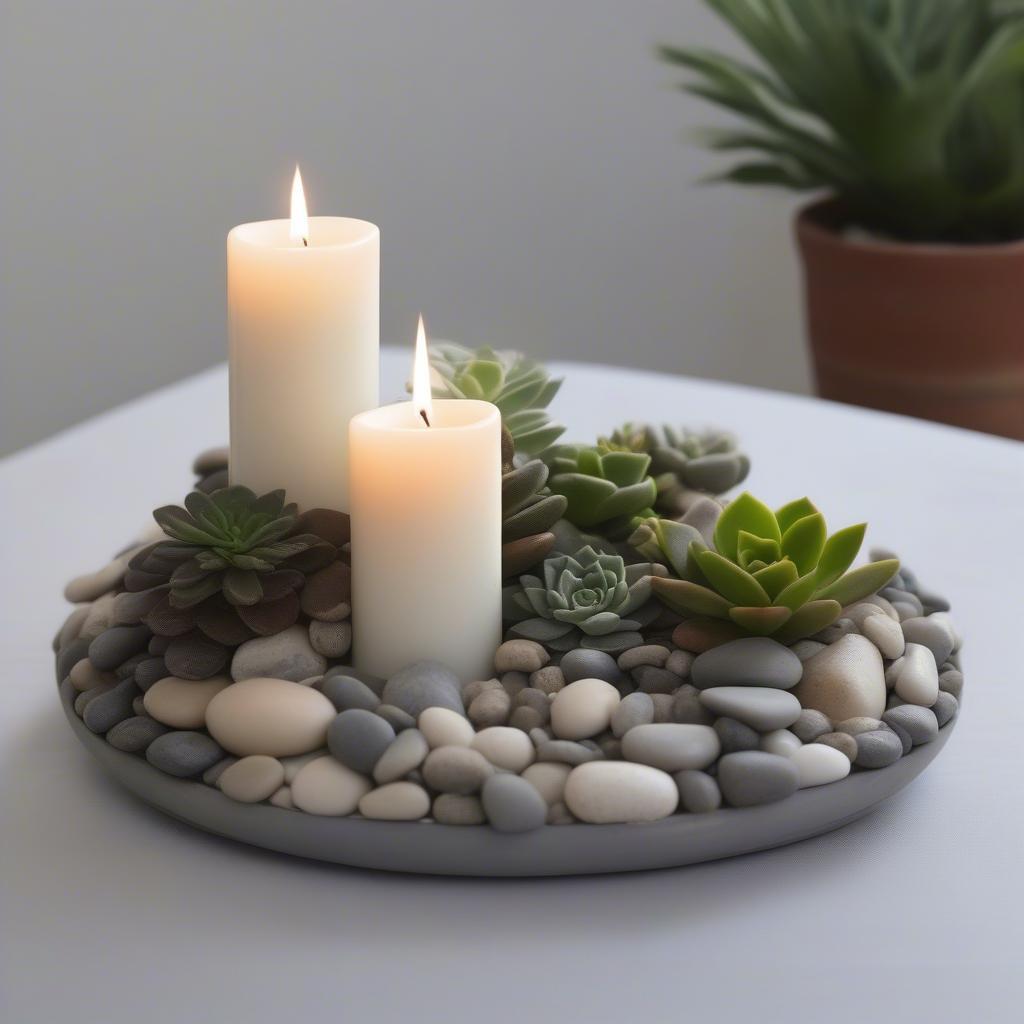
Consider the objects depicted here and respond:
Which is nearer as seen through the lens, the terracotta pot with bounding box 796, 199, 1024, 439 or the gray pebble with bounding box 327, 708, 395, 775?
the gray pebble with bounding box 327, 708, 395, 775

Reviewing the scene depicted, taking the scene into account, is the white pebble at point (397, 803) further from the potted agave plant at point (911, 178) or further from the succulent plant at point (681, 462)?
the potted agave plant at point (911, 178)

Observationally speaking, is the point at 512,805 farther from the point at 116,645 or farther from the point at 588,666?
the point at 116,645

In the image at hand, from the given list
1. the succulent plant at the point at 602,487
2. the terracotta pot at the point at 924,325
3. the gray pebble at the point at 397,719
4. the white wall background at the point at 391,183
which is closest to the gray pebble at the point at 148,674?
the gray pebble at the point at 397,719

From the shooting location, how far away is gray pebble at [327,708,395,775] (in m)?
0.59

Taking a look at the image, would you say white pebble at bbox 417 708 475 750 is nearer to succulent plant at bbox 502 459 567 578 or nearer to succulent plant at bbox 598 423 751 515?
succulent plant at bbox 502 459 567 578

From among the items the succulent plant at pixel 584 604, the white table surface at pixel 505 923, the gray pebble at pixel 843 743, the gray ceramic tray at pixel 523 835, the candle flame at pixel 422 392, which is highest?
the candle flame at pixel 422 392

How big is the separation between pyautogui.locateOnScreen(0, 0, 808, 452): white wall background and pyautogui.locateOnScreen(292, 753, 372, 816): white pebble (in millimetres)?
1924

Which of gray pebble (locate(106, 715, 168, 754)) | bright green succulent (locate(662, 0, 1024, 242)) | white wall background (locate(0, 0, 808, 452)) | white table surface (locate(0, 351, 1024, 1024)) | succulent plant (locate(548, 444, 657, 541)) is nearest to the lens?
white table surface (locate(0, 351, 1024, 1024))

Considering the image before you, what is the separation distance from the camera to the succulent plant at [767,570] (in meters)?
0.65

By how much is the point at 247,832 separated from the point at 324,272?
0.26 meters

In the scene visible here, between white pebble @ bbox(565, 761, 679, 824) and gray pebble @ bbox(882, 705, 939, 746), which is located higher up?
gray pebble @ bbox(882, 705, 939, 746)

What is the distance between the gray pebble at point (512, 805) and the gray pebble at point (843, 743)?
134 mm

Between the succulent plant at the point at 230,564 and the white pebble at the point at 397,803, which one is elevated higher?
the succulent plant at the point at 230,564

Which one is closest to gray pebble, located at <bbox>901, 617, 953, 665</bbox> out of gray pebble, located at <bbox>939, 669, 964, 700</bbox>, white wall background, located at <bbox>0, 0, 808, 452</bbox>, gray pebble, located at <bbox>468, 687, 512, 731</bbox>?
gray pebble, located at <bbox>939, 669, 964, 700</bbox>
